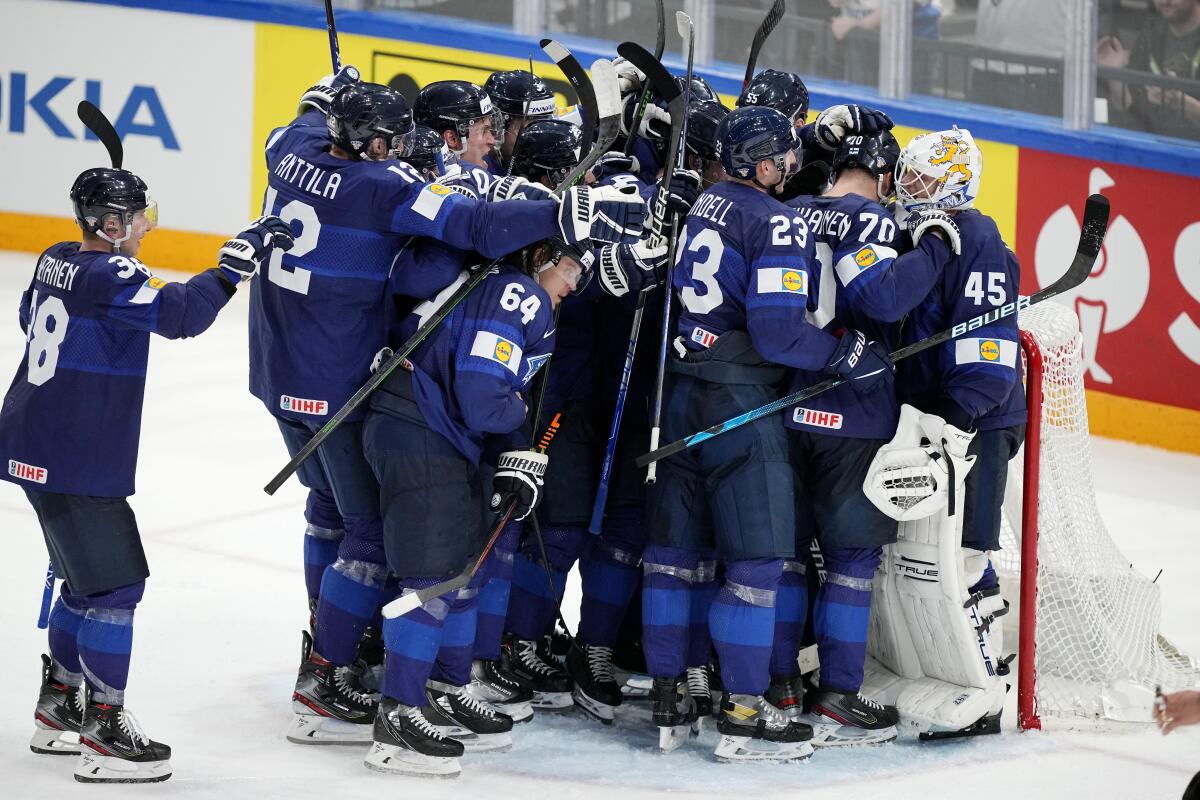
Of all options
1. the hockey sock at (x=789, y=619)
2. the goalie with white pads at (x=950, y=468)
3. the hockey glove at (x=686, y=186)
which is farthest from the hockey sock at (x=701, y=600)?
the hockey glove at (x=686, y=186)

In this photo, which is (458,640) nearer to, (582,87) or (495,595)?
(495,595)

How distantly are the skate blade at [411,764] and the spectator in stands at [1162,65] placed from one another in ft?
13.8

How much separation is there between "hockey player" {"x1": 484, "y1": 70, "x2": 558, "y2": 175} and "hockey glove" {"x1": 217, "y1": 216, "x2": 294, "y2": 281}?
44.1 inches

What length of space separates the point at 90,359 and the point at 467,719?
1.22 metres

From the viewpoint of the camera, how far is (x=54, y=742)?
13.8 feet

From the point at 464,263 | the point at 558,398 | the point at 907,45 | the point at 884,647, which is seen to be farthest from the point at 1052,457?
the point at 907,45

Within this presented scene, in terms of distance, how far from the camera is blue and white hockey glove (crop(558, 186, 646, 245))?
159 inches

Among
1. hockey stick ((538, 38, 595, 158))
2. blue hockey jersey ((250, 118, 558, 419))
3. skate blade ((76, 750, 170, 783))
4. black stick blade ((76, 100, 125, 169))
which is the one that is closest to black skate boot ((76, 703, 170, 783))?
skate blade ((76, 750, 170, 783))

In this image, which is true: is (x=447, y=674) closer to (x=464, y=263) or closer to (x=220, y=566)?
(x=464, y=263)

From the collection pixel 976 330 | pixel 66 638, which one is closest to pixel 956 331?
pixel 976 330

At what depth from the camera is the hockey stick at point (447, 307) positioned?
417 centimetres

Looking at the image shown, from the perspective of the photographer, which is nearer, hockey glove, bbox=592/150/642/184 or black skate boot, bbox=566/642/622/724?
black skate boot, bbox=566/642/622/724

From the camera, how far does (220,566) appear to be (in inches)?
225

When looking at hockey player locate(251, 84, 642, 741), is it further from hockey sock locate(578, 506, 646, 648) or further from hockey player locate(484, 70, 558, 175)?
hockey player locate(484, 70, 558, 175)
